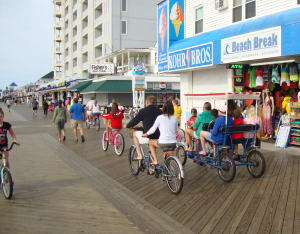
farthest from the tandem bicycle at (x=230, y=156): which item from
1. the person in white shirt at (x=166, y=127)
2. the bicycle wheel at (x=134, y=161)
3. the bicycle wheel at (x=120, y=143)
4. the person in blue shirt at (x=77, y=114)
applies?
the person in blue shirt at (x=77, y=114)

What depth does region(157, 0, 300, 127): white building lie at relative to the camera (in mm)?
9711

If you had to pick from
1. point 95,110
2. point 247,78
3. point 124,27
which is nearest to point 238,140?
point 247,78

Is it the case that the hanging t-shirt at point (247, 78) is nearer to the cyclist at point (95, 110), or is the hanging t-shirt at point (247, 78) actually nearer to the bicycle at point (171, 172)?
the bicycle at point (171, 172)

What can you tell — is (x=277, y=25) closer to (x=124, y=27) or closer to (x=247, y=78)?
(x=247, y=78)

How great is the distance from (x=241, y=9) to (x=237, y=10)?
23 cm

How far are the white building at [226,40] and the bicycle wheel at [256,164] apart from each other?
2.05 meters

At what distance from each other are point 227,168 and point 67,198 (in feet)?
10.7

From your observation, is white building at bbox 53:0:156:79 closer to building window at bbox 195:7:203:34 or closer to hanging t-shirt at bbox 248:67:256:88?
building window at bbox 195:7:203:34

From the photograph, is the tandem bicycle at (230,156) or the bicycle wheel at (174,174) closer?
the bicycle wheel at (174,174)

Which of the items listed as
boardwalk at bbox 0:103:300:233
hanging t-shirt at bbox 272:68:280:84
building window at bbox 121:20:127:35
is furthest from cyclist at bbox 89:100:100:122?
building window at bbox 121:20:127:35

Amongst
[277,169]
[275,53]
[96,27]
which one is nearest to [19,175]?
[277,169]

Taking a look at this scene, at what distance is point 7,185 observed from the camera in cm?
570

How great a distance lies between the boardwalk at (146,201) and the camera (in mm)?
4512

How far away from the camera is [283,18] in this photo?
9570mm
